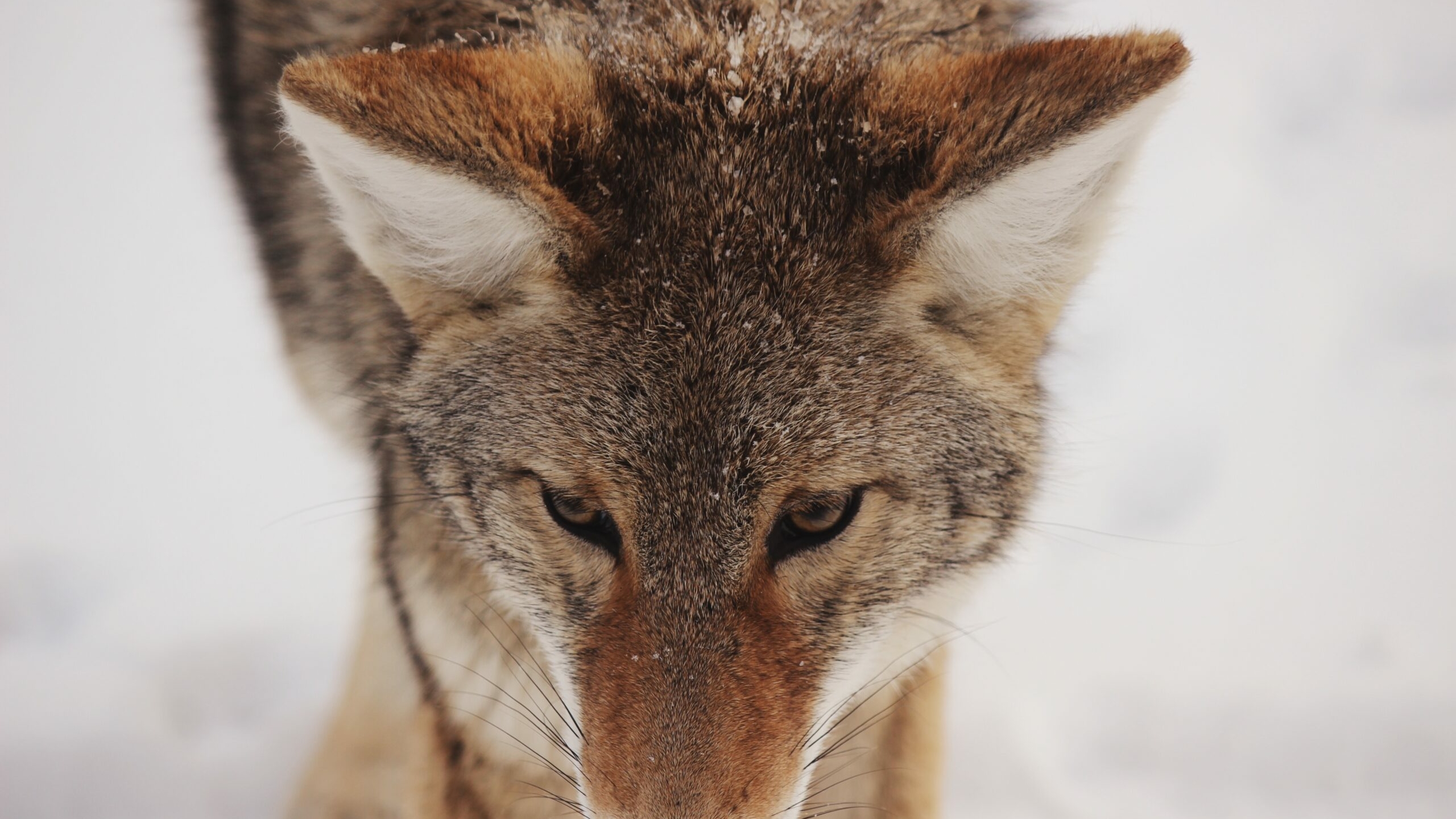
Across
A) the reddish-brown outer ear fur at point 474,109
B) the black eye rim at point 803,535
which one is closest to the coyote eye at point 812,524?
the black eye rim at point 803,535

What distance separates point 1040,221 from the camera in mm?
2100

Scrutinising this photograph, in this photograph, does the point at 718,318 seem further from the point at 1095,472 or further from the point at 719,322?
the point at 1095,472

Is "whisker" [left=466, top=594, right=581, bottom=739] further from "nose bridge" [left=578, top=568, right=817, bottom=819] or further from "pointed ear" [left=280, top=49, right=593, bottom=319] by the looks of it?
"pointed ear" [left=280, top=49, right=593, bottom=319]

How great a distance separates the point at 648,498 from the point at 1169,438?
291 centimetres

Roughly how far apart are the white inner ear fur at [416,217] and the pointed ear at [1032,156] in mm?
797

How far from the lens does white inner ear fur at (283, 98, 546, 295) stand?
6.27 feet

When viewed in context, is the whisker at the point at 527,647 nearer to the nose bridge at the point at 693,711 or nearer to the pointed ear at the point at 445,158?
the nose bridge at the point at 693,711

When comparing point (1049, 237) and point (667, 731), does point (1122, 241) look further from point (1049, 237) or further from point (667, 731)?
point (667, 731)

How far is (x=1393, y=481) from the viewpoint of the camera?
395 cm

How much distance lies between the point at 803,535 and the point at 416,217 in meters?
1.00

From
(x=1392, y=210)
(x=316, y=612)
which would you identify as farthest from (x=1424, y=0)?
(x=316, y=612)

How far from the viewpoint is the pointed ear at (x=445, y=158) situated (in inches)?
72.5

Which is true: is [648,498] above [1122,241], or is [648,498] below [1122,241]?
below

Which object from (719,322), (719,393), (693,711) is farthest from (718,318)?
(693,711)
